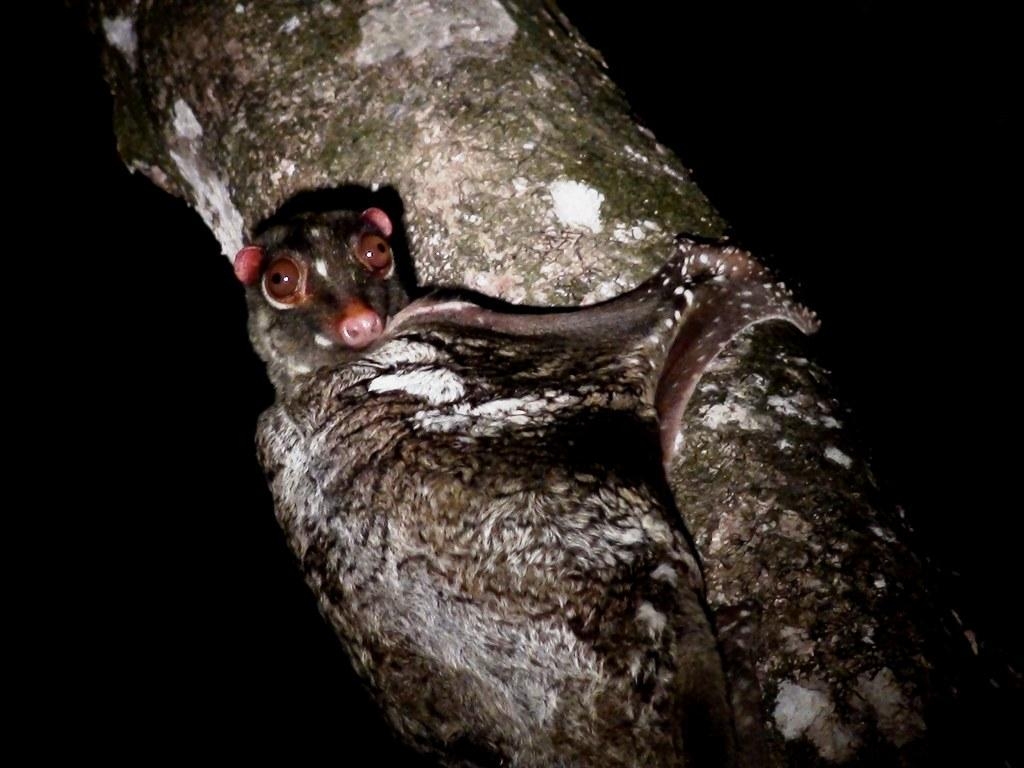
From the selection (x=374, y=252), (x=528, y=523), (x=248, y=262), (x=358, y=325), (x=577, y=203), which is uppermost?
(x=577, y=203)

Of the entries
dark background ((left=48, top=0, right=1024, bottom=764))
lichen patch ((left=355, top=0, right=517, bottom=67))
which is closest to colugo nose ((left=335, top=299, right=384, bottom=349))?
lichen patch ((left=355, top=0, right=517, bottom=67))

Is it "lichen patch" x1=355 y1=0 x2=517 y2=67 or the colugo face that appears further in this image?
"lichen patch" x1=355 y1=0 x2=517 y2=67

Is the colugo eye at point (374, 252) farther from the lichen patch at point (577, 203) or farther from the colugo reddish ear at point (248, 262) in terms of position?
the lichen patch at point (577, 203)

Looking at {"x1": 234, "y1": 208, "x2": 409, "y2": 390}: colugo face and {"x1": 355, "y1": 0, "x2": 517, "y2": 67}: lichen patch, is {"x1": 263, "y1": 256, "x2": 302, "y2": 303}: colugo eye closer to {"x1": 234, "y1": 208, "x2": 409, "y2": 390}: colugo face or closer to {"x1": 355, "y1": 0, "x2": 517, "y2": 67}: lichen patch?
{"x1": 234, "y1": 208, "x2": 409, "y2": 390}: colugo face

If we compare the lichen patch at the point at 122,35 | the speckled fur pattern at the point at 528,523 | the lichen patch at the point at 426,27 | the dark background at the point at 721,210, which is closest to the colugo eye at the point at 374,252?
the speckled fur pattern at the point at 528,523

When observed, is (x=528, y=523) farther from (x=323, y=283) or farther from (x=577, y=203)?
(x=323, y=283)

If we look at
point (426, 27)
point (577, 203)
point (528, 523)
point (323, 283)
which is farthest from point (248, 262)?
point (528, 523)
